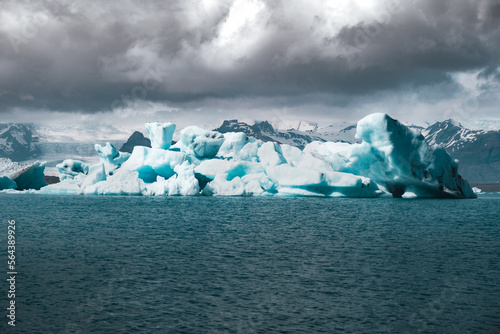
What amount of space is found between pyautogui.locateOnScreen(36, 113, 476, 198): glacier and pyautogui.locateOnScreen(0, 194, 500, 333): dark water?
2021 centimetres

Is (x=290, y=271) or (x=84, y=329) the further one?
(x=290, y=271)

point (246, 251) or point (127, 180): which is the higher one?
point (127, 180)

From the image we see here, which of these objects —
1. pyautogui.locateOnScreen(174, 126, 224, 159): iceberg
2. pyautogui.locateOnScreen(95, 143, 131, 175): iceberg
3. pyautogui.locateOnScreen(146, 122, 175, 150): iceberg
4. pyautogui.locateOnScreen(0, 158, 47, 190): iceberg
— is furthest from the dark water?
pyautogui.locateOnScreen(0, 158, 47, 190): iceberg

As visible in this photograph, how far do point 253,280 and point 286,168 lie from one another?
35857 mm

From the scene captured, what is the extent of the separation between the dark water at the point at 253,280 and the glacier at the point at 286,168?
20.2 metres

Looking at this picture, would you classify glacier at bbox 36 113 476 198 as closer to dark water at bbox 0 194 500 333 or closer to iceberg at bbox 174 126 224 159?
iceberg at bbox 174 126 224 159

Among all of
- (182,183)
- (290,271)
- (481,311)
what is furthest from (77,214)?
(481,311)

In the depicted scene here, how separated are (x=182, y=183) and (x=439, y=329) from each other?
145 ft

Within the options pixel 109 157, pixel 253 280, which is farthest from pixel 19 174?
pixel 253 280

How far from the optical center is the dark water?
10.1 metres

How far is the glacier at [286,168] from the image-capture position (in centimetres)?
4544

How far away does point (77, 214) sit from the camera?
112 ft

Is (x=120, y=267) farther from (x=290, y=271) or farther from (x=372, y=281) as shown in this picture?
(x=372, y=281)

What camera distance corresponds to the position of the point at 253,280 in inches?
535
